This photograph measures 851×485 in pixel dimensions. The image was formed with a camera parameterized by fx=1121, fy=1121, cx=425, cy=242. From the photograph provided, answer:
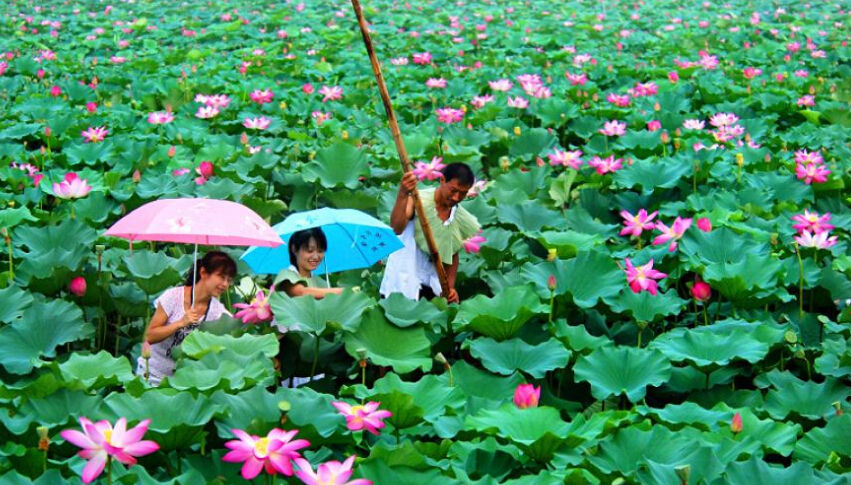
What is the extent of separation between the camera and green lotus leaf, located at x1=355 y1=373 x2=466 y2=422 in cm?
300

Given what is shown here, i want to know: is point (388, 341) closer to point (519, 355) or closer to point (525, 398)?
point (519, 355)

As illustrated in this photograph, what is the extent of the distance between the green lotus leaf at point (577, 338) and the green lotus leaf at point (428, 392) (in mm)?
573

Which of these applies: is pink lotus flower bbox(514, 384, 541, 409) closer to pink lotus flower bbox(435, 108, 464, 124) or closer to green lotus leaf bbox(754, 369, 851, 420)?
green lotus leaf bbox(754, 369, 851, 420)

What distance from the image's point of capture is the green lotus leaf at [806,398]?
10.6 ft

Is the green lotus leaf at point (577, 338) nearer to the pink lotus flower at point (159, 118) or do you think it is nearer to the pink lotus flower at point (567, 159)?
the pink lotus flower at point (567, 159)

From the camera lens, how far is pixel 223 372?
10.0 ft

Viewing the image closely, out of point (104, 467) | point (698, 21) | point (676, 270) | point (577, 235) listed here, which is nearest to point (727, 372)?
point (676, 270)

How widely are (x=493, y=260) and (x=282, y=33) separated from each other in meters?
7.14

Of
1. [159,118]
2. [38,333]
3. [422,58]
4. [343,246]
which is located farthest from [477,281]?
→ [422,58]

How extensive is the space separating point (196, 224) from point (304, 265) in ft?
1.45

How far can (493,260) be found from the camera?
176 inches

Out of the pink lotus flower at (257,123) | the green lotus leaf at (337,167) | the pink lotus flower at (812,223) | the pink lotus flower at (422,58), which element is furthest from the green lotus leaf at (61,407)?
the pink lotus flower at (422,58)

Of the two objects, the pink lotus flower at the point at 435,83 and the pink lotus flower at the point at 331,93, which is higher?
the pink lotus flower at the point at 331,93

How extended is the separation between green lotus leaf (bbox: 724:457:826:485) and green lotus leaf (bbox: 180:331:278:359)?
138 cm
